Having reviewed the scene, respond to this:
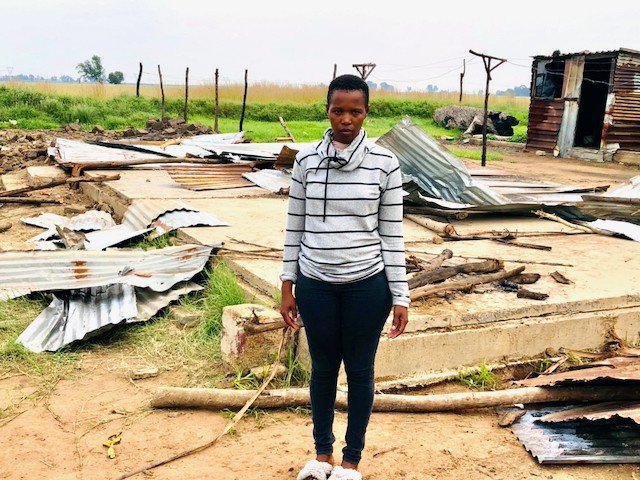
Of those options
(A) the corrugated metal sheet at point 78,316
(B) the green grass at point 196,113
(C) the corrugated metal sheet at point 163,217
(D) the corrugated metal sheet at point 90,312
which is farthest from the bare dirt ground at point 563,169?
(A) the corrugated metal sheet at point 78,316

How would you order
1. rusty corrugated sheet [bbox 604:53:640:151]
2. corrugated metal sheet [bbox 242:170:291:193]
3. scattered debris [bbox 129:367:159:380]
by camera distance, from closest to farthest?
scattered debris [bbox 129:367:159:380] → corrugated metal sheet [bbox 242:170:291:193] → rusty corrugated sheet [bbox 604:53:640:151]

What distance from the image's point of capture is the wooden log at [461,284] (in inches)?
172

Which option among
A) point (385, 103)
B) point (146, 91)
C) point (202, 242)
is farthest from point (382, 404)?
point (146, 91)

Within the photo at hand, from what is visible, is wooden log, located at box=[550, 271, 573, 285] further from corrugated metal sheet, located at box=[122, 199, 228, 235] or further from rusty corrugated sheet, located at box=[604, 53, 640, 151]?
rusty corrugated sheet, located at box=[604, 53, 640, 151]

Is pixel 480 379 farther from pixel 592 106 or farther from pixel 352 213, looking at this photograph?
pixel 592 106

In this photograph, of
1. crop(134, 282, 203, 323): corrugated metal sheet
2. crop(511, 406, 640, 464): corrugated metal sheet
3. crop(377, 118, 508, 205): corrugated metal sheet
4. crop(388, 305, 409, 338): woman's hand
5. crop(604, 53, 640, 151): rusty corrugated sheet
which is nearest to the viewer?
crop(388, 305, 409, 338): woman's hand

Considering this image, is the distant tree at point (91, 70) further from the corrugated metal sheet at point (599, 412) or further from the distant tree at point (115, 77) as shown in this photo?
the corrugated metal sheet at point (599, 412)

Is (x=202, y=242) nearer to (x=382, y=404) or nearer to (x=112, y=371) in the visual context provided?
(x=112, y=371)

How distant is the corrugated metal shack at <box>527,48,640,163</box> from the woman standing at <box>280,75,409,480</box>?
1653cm

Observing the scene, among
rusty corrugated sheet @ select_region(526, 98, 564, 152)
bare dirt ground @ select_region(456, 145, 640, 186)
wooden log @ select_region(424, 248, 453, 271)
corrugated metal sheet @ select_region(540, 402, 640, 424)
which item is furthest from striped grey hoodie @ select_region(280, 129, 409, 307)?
rusty corrugated sheet @ select_region(526, 98, 564, 152)

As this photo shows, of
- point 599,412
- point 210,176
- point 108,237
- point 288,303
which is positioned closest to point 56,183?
point 210,176

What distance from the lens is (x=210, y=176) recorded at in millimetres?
10016

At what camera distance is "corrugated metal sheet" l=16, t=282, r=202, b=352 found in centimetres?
439

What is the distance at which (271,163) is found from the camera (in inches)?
431
